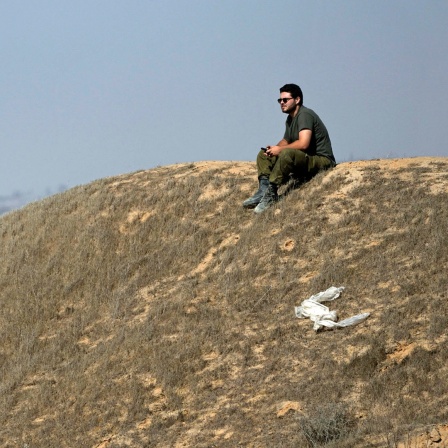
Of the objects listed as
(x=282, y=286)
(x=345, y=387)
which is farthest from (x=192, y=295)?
(x=345, y=387)

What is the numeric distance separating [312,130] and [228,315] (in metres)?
3.76

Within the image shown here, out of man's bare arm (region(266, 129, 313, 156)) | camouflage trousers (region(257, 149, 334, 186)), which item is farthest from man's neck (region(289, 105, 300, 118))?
camouflage trousers (region(257, 149, 334, 186))

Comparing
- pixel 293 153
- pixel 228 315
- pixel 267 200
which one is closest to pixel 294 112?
pixel 293 153

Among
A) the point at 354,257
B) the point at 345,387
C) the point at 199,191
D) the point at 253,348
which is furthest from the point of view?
the point at 199,191

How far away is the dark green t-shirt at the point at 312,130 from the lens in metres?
15.0

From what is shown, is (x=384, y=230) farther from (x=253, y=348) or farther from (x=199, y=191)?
(x=199, y=191)

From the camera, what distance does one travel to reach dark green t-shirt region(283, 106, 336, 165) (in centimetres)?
1498

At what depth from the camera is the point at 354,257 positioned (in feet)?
43.9

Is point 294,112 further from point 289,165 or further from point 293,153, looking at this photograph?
point 289,165

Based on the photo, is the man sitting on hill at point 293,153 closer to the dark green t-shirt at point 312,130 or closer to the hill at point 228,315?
the dark green t-shirt at point 312,130

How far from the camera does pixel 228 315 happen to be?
13.3 meters

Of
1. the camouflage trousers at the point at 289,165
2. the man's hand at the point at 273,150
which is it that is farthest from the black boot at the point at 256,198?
the man's hand at the point at 273,150

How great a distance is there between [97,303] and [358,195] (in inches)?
192

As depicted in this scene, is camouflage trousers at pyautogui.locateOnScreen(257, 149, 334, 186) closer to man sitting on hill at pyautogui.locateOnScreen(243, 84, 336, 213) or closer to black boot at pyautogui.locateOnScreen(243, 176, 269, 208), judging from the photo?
man sitting on hill at pyautogui.locateOnScreen(243, 84, 336, 213)
